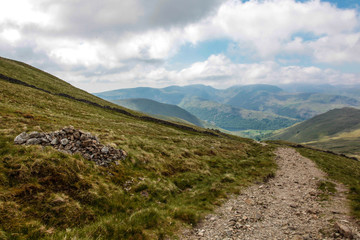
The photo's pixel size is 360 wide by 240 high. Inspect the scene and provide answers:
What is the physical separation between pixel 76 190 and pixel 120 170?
5266 mm

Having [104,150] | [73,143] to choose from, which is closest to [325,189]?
[104,150]

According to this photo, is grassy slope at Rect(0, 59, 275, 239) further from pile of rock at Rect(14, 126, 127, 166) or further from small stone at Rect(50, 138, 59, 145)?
small stone at Rect(50, 138, 59, 145)

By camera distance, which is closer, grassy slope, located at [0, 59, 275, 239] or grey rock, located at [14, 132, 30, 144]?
grassy slope, located at [0, 59, 275, 239]

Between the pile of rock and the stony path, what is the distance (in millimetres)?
10355

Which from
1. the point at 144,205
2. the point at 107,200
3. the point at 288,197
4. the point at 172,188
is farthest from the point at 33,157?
the point at 288,197

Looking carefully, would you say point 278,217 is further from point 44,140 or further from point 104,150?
point 44,140

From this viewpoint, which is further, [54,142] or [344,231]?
[54,142]

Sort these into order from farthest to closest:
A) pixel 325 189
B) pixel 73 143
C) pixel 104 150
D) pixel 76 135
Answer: pixel 325 189 < pixel 104 150 < pixel 76 135 < pixel 73 143

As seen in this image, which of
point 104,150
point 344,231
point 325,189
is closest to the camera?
point 344,231

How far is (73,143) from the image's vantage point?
14.7 m

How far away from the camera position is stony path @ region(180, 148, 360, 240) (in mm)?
9219

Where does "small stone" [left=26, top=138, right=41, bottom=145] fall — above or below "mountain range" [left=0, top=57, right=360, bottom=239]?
above

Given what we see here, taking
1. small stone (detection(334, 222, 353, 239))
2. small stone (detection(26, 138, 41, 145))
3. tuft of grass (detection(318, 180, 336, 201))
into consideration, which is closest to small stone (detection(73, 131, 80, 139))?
small stone (detection(26, 138, 41, 145))

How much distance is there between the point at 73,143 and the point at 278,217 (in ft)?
56.0
